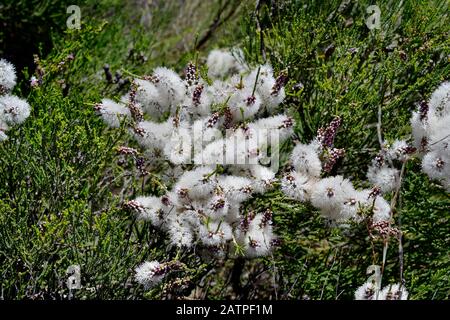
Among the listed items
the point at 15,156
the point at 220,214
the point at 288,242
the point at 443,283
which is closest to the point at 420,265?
the point at 443,283

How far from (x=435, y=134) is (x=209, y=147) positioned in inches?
21.4

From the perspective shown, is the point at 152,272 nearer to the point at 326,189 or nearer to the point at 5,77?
the point at 326,189

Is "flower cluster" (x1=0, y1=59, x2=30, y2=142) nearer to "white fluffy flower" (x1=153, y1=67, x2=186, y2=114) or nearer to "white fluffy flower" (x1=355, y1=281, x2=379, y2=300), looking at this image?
"white fluffy flower" (x1=153, y1=67, x2=186, y2=114)

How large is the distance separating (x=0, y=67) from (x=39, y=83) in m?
0.24

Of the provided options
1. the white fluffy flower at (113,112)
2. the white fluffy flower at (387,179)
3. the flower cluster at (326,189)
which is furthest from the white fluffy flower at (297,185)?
the white fluffy flower at (113,112)

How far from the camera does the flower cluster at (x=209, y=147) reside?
4.83ft

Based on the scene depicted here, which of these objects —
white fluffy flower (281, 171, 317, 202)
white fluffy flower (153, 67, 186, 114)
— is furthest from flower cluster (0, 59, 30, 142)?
white fluffy flower (281, 171, 317, 202)

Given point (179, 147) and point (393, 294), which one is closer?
point (393, 294)

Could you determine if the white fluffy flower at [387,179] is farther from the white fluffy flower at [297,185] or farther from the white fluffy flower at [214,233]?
the white fluffy flower at [214,233]

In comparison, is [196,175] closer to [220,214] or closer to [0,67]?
[220,214]

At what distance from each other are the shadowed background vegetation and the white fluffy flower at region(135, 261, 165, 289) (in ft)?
0.24

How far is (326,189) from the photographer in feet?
4.80

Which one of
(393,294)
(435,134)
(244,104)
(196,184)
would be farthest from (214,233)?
(435,134)

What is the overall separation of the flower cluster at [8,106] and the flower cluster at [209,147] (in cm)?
21
